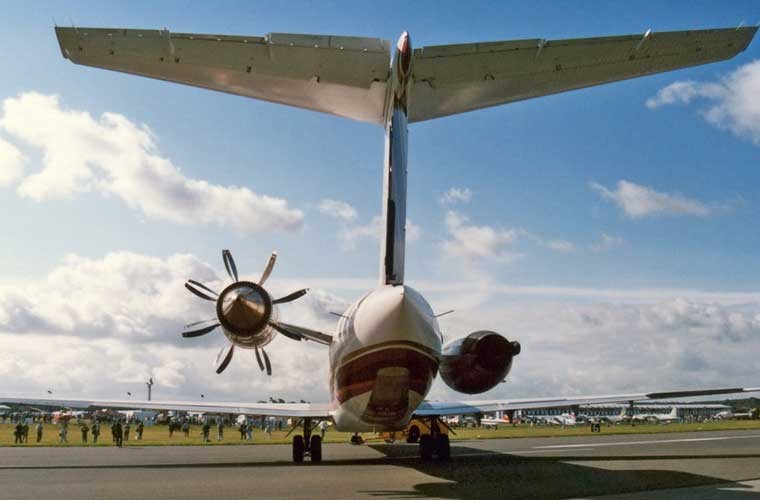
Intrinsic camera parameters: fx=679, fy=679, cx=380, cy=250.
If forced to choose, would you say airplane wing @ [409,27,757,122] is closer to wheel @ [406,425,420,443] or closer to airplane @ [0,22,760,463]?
airplane @ [0,22,760,463]

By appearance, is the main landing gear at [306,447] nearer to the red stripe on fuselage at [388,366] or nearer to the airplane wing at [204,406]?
the airplane wing at [204,406]

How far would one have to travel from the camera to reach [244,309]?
13461 millimetres

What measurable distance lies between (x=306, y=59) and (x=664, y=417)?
94.2 m

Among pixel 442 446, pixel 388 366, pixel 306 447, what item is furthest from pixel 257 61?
pixel 442 446

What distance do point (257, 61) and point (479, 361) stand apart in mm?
8499

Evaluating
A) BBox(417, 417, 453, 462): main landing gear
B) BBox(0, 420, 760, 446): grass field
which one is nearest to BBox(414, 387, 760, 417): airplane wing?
BBox(417, 417, 453, 462): main landing gear

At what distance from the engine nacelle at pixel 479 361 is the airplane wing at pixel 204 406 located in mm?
3536

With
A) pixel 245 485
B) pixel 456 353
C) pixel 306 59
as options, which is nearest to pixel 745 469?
pixel 456 353

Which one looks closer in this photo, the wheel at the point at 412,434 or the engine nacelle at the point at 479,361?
the engine nacelle at the point at 479,361

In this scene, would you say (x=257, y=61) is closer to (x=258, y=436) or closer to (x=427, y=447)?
(x=427, y=447)

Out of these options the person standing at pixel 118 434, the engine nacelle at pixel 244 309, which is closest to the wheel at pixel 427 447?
the engine nacelle at pixel 244 309

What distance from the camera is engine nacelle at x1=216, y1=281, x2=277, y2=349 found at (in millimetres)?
13484

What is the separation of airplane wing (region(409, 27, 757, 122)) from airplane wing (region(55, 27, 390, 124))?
1.06m

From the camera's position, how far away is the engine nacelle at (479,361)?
51.8ft
